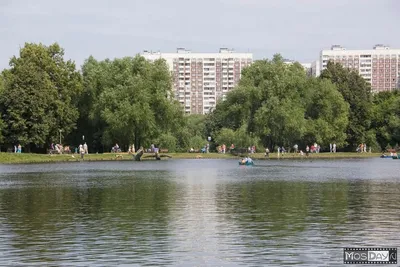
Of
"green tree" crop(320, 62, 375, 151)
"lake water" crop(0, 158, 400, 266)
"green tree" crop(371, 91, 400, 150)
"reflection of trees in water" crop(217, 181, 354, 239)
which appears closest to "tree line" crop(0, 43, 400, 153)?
"green tree" crop(320, 62, 375, 151)

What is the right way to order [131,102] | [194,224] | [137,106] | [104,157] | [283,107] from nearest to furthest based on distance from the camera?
[194,224]
[104,157]
[137,106]
[131,102]
[283,107]

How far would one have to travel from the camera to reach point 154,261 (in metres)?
21.4

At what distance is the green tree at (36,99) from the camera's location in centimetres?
10612

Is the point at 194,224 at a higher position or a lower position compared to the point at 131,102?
lower

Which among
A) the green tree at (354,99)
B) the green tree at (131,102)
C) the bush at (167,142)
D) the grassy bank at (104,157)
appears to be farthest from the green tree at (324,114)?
the bush at (167,142)

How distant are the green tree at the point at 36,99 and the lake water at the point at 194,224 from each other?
5824 cm

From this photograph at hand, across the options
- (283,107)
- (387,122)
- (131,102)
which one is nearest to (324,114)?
(283,107)

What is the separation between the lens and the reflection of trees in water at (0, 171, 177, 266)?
80.0 feet

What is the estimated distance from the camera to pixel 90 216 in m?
31.8

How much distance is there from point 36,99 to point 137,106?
13698 mm

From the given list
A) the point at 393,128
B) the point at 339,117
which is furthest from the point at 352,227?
the point at 393,128

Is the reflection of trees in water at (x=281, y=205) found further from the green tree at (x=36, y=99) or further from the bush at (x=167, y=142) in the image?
the bush at (x=167, y=142)

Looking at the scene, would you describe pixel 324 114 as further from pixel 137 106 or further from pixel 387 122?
pixel 137 106

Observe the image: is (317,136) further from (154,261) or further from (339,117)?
(154,261)
